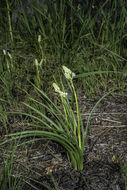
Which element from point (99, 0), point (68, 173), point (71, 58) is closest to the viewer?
point (68, 173)

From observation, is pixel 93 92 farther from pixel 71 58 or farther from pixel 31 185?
pixel 31 185

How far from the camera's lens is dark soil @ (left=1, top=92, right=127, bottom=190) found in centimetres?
123

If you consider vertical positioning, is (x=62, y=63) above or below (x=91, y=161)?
above

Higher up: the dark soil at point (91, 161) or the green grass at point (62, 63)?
the green grass at point (62, 63)

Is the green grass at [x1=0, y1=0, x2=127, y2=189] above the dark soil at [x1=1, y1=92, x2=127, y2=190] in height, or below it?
above

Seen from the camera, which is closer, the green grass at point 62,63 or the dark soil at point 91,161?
the dark soil at point 91,161

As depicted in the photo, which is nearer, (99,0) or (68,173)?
(68,173)

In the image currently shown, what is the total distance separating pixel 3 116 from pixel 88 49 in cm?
103

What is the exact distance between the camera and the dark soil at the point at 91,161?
1.23 metres

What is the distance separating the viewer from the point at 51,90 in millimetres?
1990

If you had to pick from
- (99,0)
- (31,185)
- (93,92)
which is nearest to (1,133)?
(31,185)

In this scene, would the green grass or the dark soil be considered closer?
the dark soil

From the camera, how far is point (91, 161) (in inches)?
53.9

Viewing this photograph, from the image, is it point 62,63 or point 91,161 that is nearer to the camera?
point 91,161
